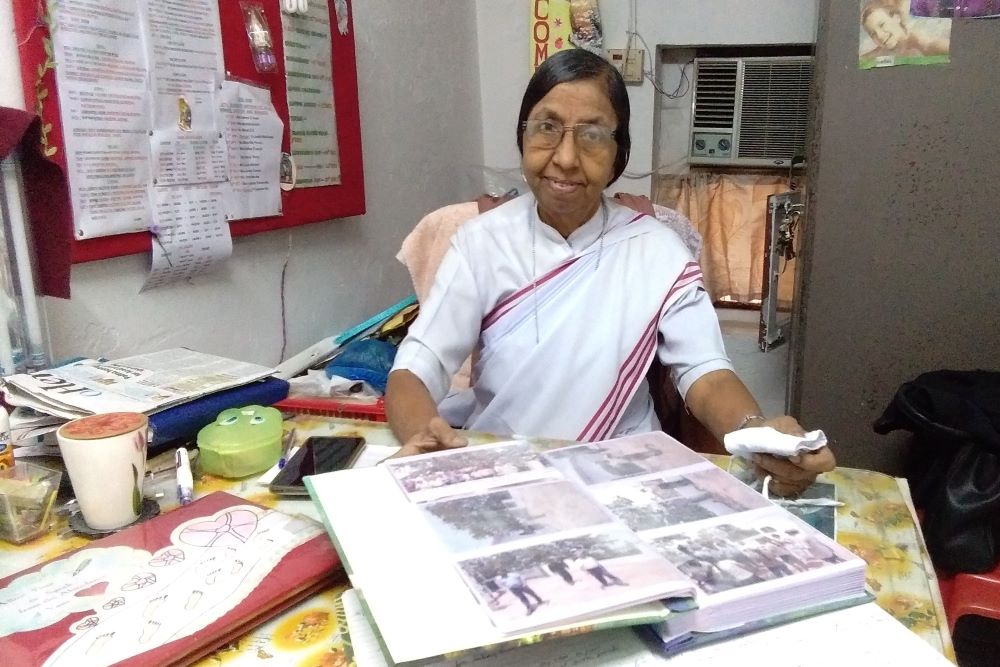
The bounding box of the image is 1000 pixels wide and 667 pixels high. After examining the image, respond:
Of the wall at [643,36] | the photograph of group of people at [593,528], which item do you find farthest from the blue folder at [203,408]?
the wall at [643,36]

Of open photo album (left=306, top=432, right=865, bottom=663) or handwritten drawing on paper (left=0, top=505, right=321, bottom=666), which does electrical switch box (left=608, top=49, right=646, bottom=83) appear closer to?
open photo album (left=306, top=432, right=865, bottom=663)

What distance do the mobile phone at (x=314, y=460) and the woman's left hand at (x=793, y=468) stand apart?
513mm

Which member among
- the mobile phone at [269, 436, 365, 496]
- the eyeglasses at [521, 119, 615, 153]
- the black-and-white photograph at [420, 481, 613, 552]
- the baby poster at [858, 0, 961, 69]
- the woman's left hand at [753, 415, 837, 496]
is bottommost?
the mobile phone at [269, 436, 365, 496]

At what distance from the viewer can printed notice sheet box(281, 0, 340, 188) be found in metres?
1.54

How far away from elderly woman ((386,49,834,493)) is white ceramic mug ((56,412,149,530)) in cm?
44

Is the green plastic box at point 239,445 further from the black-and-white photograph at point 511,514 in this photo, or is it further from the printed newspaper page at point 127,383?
the black-and-white photograph at point 511,514

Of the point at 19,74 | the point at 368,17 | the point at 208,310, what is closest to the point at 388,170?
the point at 368,17

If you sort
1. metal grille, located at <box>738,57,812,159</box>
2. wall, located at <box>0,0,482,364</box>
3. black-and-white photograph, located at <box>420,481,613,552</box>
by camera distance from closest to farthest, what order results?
black-and-white photograph, located at <box>420,481,613,552</box> → wall, located at <box>0,0,482,364</box> → metal grille, located at <box>738,57,812,159</box>

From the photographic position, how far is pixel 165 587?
2.18 ft

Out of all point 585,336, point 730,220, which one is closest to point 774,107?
point 730,220

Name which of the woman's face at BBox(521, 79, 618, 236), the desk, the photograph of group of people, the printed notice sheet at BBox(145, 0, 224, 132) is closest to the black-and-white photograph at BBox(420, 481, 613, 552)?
the photograph of group of people

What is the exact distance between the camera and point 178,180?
1.25 m

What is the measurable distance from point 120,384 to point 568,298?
72cm

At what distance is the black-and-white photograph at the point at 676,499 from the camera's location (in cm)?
70
